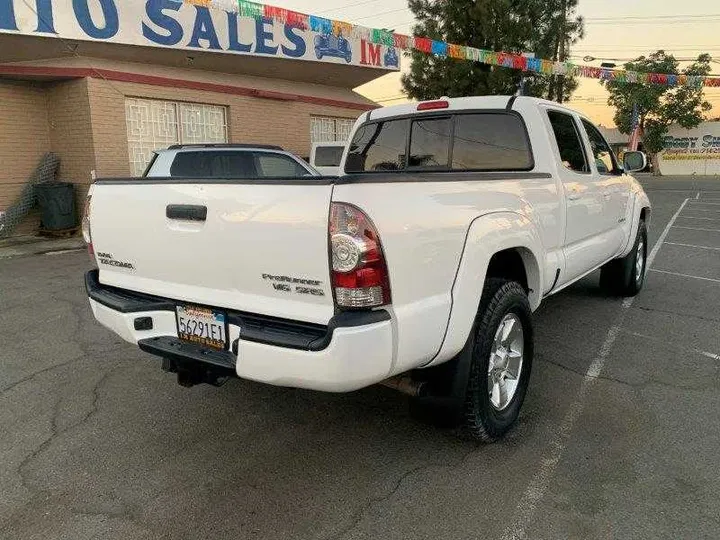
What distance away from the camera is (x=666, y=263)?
28.7 ft

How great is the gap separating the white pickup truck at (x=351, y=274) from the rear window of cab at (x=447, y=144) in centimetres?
3

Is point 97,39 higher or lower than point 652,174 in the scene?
higher

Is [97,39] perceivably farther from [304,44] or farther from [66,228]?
[304,44]

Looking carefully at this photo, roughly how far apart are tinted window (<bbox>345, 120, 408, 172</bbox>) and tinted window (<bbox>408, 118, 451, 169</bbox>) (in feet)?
0.33

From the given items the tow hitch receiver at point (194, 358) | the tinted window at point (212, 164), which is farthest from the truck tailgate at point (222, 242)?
the tinted window at point (212, 164)

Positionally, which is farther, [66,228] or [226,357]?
[66,228]

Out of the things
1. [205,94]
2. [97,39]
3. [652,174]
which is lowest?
[652,174]

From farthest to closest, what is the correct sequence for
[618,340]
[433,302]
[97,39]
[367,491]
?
[97,39] < [618,340] < [367,491] < [433,302]

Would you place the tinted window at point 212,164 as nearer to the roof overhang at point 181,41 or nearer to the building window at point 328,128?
the roof overhang at point 181,41

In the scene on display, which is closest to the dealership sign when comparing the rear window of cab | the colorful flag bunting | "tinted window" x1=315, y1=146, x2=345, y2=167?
the colorful flag bunting

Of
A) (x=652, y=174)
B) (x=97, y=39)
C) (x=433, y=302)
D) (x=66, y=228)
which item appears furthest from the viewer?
(x=652, y=174)

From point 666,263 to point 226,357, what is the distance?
319 inches

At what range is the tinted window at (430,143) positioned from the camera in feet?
14.1

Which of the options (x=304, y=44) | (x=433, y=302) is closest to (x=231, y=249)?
(x=433, y=302)
